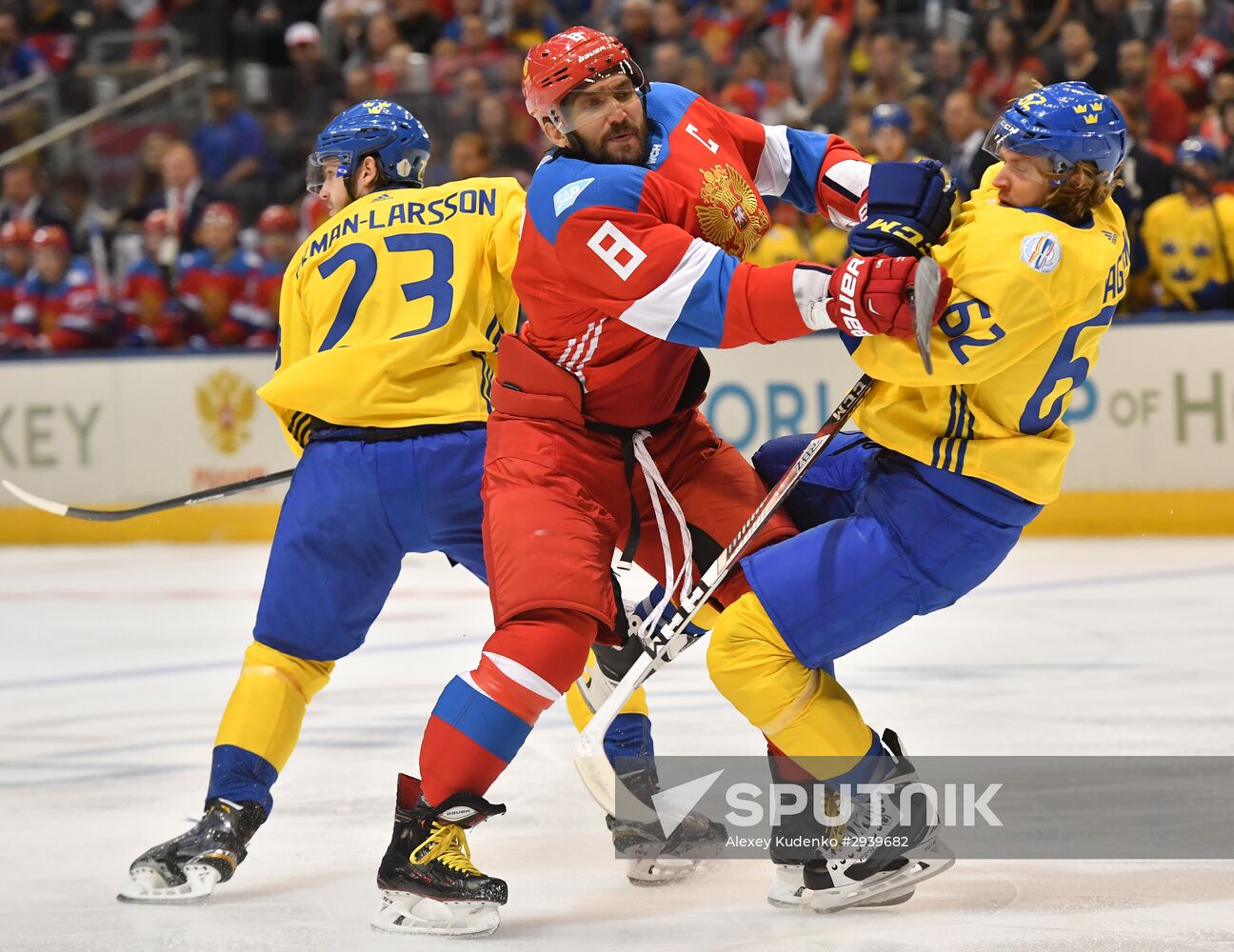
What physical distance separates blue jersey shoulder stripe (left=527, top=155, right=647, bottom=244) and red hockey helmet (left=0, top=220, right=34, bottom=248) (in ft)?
25.6

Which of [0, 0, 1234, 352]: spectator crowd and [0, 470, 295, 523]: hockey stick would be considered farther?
[0, 0, 1234, 352]: spectator crowd

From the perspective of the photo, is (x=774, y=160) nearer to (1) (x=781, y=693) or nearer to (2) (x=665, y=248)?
(2) (x=665, y=248)

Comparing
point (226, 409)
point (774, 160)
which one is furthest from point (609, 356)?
point (226, 409)

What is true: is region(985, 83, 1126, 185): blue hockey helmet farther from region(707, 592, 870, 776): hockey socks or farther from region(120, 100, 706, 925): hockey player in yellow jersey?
region(120, 100, 706, 925): hockey player in yellow jersey

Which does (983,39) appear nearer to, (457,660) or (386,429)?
(457,660)

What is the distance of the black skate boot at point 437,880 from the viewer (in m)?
2.81

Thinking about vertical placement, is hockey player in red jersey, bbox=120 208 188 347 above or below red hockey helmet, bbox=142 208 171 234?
below

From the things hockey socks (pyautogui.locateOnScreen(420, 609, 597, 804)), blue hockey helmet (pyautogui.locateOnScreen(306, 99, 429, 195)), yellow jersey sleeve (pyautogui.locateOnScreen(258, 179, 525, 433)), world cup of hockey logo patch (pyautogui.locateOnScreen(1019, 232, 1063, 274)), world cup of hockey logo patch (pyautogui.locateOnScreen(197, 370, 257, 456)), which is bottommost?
world cup of hockey logo patch (pyautogui.locateOnScreen(197, 370, 257, 456))

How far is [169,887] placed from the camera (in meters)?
3.07

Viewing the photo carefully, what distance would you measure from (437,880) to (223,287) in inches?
266

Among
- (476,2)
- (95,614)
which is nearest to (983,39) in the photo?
(476,2)

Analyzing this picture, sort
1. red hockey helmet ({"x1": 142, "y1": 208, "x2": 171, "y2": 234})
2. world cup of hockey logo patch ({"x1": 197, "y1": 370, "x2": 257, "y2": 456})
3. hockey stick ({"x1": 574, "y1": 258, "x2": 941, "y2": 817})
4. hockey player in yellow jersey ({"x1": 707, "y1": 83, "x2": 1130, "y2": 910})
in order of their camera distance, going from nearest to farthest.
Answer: hockey player in yellow jersey ({"x1": 707, "y1": 83, "x2": 1130, "y2": 910})
hockey stick ({"x1": 574, "y1": 258, "x2": 941, "y2": 817})
world cup of hockey logo patch ({"x1": 197, "y1": 370, "x2": 257, "y2": 456})
red hockey helmet ({"x1": 142, "y1": 208, "x2": 171, "y2": 234})

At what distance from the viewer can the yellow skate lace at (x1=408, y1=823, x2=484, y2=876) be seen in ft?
9.32

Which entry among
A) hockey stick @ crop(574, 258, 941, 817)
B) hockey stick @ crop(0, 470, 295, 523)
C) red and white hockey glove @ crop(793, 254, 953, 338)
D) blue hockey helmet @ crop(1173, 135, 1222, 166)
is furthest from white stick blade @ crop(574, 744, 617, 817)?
blue hockey helmet @ crop(1173, 135, 1222, 166)
